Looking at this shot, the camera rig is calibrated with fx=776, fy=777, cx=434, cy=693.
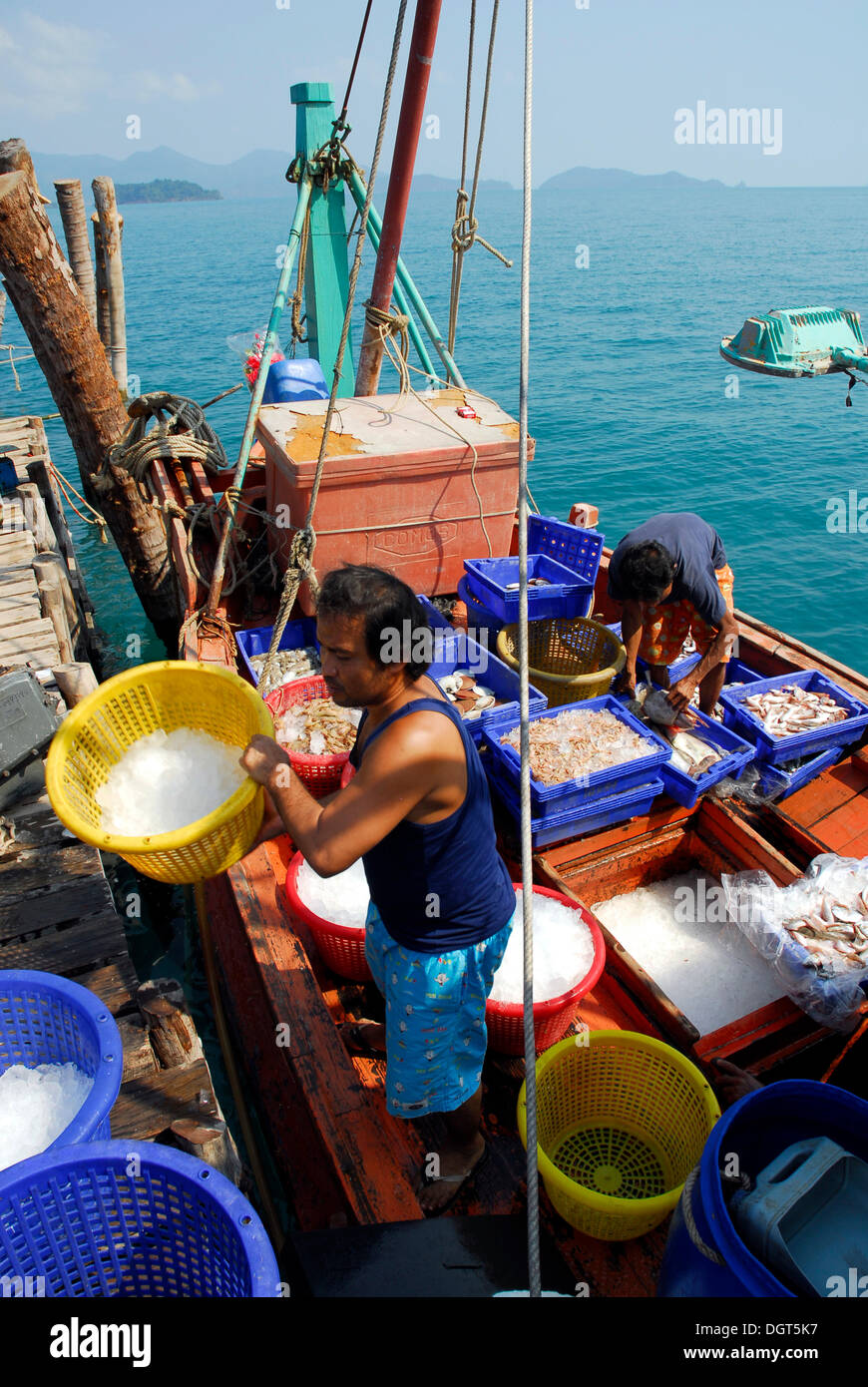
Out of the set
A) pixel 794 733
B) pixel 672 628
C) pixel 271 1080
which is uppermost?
pixel 672 628

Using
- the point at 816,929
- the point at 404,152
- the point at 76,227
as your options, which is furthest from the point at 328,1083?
the point at 76,227

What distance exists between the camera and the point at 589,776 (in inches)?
150

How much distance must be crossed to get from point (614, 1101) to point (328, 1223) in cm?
119

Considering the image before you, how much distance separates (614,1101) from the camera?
Result: 9.97 feet

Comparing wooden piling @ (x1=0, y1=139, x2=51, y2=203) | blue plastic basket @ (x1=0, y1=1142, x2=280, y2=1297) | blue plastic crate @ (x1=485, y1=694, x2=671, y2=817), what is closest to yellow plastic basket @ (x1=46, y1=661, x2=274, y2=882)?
blue plastic basket @ (x1=0, y1=1142, x2=280, y2=1297)

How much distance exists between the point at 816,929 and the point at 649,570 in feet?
6.64

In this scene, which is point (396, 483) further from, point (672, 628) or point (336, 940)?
point (336, 940)

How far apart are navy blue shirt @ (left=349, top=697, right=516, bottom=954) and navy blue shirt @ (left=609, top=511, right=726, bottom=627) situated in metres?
2.79

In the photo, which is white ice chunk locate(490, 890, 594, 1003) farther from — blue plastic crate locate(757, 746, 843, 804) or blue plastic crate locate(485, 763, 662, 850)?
blue plastic crate locate(757, 746, 843, 804)

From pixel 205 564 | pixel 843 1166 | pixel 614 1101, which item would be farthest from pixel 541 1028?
pixel 205 564

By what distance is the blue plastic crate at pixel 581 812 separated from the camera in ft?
12.9

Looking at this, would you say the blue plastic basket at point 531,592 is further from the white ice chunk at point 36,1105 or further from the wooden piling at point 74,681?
the white ice chunk at point 36,1105

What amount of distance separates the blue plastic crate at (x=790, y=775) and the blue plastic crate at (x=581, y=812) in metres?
0.86

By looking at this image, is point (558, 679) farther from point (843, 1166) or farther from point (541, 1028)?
point (843, 1166)
